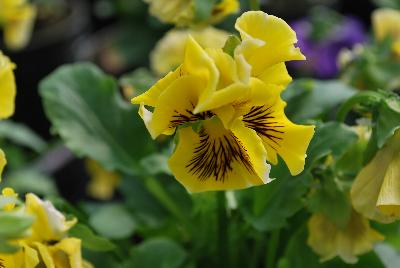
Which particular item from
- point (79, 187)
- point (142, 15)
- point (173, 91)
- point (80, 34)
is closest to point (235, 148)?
point (173, 91)

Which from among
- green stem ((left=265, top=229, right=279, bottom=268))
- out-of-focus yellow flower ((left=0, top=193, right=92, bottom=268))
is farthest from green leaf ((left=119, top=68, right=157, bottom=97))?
out-of-focus yellow flower ((left=0, top=193, right=92, bottom=268))

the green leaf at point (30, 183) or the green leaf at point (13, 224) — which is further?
the green leaf at point (30, 183)

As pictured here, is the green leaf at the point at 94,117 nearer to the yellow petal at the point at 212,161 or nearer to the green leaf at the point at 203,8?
the green leaf at the point at 203,8

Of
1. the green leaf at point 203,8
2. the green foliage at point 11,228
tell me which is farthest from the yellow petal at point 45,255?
the green leaf at point 203,8

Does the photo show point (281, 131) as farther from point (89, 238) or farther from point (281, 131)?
point (89, 238)

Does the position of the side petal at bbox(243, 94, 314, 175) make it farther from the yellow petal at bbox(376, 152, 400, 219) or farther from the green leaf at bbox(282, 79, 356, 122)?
the green leaf at bbox(282, 79, 356, 122)

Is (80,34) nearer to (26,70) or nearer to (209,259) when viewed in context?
(26,70)

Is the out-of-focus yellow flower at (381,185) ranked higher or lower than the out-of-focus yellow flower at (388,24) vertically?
higher
